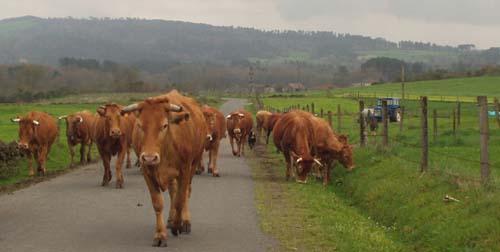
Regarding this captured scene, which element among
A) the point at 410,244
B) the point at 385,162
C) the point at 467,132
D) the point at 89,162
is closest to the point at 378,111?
the point at 467,132

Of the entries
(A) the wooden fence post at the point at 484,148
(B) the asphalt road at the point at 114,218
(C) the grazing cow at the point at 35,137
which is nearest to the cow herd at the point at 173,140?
(C) the grazing cow at the point at 35,137

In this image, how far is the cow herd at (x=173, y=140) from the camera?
1080 centimetres

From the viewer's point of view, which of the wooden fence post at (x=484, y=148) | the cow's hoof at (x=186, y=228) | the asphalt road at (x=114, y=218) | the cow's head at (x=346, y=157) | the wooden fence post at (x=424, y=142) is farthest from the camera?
the cow's head at (x=346, y=157)

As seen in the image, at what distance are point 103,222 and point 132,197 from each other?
11.0 feet

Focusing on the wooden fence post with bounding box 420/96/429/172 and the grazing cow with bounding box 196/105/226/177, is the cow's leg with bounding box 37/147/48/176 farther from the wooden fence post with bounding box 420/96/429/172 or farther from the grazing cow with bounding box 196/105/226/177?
the wooden fence post with bounding box 420/96/429/172

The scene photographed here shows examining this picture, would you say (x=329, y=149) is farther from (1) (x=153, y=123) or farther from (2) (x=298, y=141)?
(1) (x=153, y=123)

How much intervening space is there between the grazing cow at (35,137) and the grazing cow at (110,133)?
11.0 ft

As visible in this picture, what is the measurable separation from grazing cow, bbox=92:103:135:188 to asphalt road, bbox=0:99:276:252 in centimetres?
70

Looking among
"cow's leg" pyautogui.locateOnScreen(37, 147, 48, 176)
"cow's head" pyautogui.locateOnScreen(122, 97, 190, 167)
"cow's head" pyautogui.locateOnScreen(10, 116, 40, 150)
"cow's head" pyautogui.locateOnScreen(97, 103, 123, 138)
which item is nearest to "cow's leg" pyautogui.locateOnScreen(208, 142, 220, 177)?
"cow's head" pyautogui.locateOnScreen(97, 103, 123, 138)

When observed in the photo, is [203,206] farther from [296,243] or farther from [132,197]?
[296,243]

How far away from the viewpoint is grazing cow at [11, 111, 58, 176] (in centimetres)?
2177

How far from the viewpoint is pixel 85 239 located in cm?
1124

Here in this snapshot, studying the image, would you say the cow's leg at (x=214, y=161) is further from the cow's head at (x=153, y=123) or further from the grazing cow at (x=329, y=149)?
the cow's head at (x=153, y=123)

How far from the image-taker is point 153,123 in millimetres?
10641
